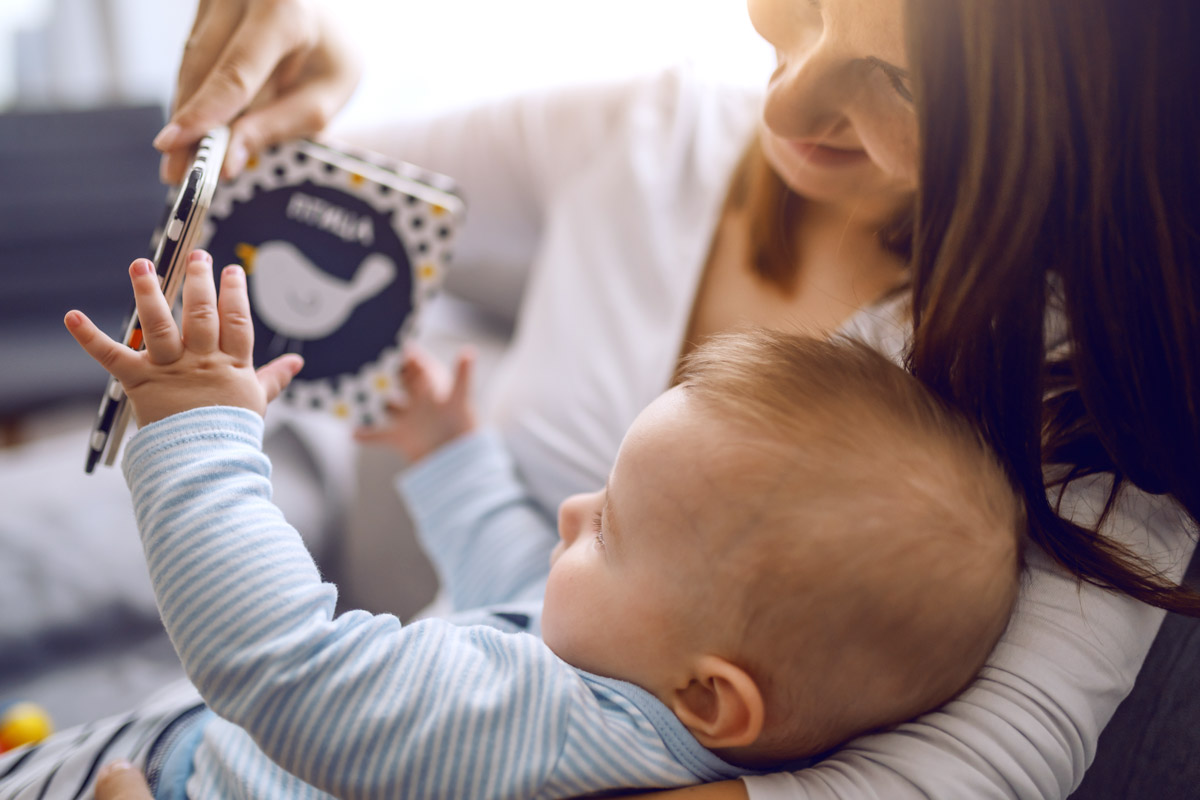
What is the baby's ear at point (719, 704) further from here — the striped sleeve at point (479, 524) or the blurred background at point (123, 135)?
the blurred background at point (123, 135)

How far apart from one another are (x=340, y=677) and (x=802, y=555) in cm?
27

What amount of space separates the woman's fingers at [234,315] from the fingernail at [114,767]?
0.97 ft

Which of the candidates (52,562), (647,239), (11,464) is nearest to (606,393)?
(647,239)

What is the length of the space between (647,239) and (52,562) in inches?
27.2

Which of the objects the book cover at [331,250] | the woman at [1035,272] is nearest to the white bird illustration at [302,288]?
the book cover at [331,250]

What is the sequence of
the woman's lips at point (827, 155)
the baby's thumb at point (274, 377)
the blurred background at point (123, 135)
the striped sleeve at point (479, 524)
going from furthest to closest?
1. the blurred background at point (123, 135)
2. the striped sleeve at point (479, 524)
3. the woman's lips at point (827, 155)
4. the baby's thumb at point (274, 377)

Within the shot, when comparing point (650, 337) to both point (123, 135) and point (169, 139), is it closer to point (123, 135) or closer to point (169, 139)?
point (169, 139)

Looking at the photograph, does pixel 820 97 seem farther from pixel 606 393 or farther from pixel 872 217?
pixel 606 393

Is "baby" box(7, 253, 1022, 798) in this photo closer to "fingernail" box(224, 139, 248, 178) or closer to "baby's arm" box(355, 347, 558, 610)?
"fingernail" box(224, 139, 248, 178)

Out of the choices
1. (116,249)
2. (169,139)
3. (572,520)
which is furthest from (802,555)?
(116,249)

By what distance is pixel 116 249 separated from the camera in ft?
5.07

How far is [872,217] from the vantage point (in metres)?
0.80

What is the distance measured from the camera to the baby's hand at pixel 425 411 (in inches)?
34.3

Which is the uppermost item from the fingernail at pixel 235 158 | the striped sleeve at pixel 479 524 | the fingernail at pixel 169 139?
the fingernail at pixel 169 139
